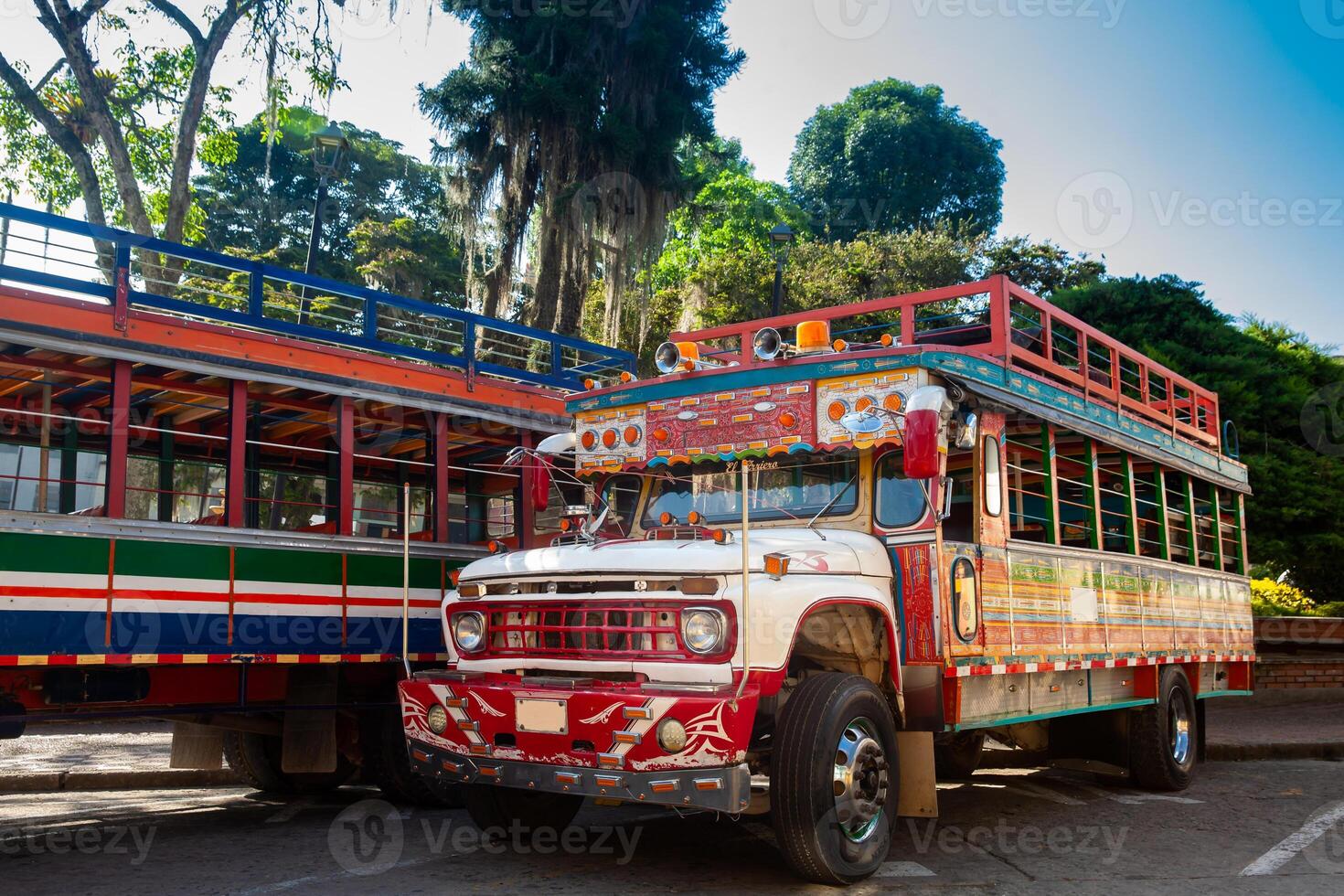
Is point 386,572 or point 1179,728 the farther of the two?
point 1179,728

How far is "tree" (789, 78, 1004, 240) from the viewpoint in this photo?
148 ft

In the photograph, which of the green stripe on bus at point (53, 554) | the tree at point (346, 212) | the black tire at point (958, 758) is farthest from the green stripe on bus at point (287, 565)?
the tree at point (346, 212)

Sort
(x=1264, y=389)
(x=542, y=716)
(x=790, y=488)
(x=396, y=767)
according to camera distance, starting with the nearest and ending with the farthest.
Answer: (x=542, y=716) → (x=790, y=488) → (x=396, y=767) → (x=1264, y=389)

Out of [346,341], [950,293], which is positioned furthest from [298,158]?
[950,293]

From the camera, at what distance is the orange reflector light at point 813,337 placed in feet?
23.7

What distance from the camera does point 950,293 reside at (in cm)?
764

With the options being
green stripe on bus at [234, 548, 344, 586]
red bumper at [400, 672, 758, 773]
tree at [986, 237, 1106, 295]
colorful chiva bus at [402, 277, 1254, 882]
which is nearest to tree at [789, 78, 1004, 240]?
tree at [986, 237, 1106, 295]

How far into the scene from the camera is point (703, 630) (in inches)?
219

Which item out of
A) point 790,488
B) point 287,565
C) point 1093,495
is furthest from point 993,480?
point 287,565

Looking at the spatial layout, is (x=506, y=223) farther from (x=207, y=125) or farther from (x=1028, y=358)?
(x=1028, y=358)

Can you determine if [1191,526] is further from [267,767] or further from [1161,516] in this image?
[267,767]

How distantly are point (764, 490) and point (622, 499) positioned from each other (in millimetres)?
1056

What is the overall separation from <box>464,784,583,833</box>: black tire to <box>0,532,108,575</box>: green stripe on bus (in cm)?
253

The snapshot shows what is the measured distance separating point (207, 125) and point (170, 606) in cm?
1452
